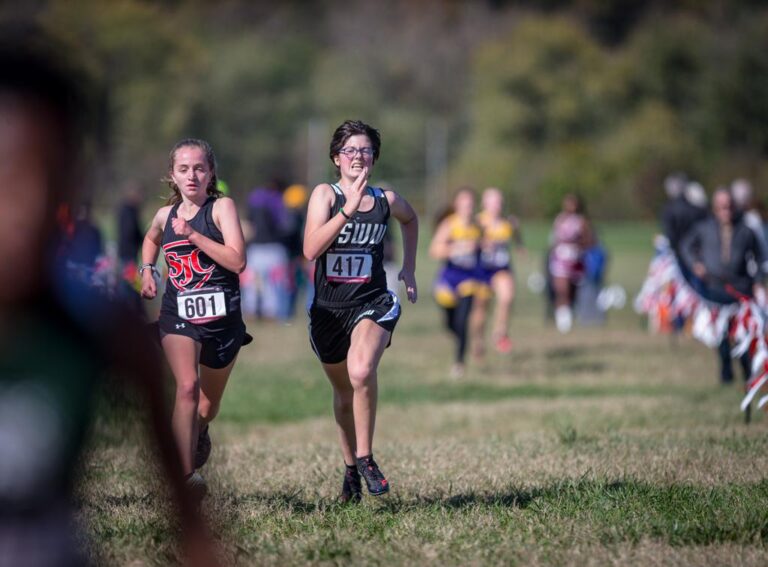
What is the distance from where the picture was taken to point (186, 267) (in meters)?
6.22

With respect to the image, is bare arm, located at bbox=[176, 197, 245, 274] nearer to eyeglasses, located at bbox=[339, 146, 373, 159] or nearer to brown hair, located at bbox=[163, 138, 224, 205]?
brown hair, located at bbox=[163, 138, 224, 205]

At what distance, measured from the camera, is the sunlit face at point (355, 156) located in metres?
6.79

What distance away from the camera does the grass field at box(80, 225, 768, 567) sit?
17.9ft

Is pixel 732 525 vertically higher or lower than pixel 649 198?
lower

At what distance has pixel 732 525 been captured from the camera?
597 cm

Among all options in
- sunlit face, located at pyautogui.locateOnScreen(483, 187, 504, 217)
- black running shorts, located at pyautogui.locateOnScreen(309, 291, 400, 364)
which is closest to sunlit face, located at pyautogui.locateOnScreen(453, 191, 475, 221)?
sunlit face, located at pyautogui.locateOnScreen(483, 187, 504, 217)

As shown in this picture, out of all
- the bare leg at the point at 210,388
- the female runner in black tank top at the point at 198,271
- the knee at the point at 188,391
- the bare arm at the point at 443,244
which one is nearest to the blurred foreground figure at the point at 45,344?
the knee at the point at 188,391

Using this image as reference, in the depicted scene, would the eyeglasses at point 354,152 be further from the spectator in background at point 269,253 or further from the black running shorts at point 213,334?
the spectator in background at point 269,253

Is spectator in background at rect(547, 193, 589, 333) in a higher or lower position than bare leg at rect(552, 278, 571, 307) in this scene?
higher

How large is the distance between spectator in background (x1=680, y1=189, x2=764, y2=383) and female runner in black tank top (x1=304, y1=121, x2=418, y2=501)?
24.2ft

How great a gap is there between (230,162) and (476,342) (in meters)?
77.1

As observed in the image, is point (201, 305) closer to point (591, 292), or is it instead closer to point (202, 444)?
point (202, 444)

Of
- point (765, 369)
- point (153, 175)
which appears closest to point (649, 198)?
point (153, 175)

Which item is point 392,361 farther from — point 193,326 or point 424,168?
point 424,168
